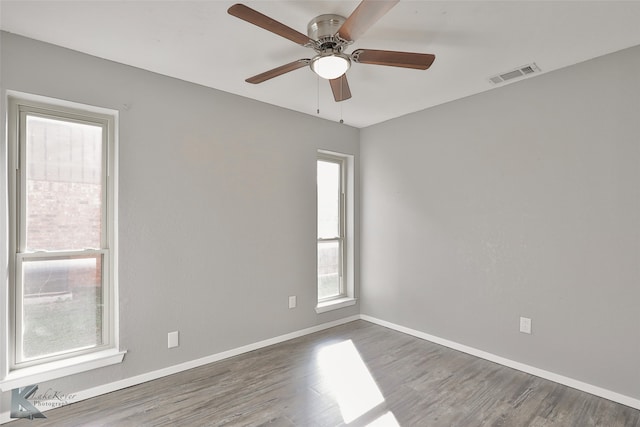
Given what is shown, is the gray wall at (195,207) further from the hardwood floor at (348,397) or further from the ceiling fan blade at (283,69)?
the ceiling fan blade at (283,69)

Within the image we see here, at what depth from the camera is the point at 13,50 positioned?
2.15 m

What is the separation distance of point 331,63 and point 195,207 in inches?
70.3

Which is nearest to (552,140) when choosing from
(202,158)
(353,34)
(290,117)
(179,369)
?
(353,34)

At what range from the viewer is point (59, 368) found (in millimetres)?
2262

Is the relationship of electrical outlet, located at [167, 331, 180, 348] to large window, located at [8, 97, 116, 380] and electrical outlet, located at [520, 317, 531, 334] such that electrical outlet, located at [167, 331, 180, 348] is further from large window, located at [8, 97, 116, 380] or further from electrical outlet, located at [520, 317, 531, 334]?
electrical outlet, located at [520, 317, 531, 334]

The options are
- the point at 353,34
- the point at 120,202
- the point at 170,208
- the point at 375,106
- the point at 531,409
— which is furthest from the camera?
the point at 375,106

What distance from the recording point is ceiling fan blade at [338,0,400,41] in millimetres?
1451

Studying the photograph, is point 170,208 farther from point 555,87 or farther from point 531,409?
point 555,87

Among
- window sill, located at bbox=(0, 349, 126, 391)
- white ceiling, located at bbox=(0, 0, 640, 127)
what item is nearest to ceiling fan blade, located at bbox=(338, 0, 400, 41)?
white ceiling, located at bbox=(0, 0, 640, 127)

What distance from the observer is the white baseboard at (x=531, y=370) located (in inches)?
92.6

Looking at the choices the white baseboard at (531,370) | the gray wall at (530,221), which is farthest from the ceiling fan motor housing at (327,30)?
the white baseboard at (531,370)

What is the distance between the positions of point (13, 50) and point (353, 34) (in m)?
2.28

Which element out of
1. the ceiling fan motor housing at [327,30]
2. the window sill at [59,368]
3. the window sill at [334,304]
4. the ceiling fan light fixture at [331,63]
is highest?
the ceiling fan motor housing at [327,30]

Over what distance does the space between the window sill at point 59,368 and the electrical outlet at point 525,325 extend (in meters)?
3.37
